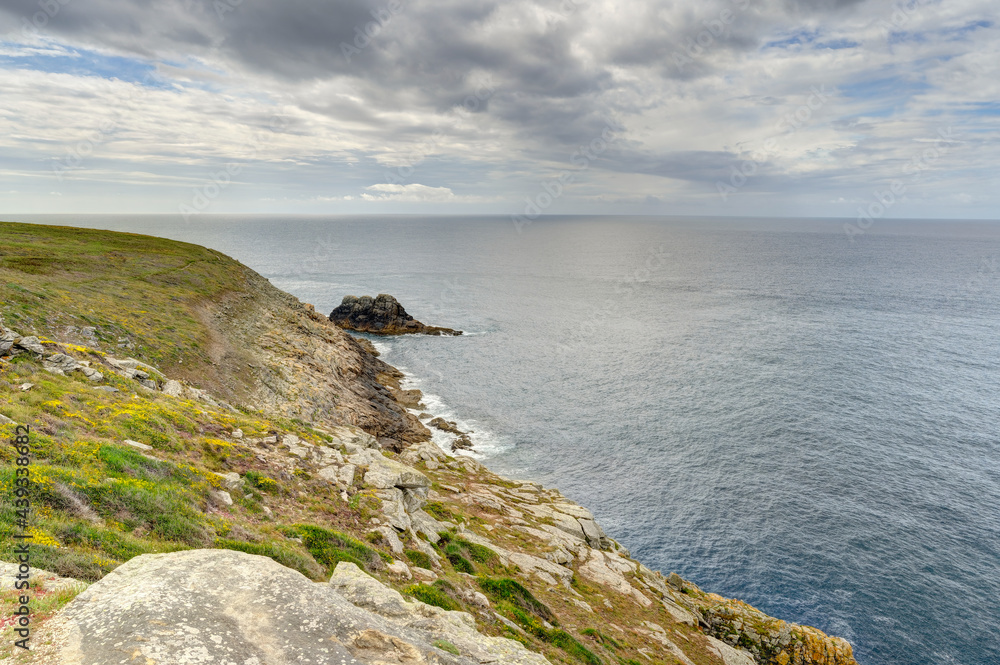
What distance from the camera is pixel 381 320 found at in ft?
344

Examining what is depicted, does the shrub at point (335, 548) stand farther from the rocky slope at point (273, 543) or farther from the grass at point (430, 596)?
the grass at point (430, 596)

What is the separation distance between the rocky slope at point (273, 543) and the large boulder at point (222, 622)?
0.13 feet

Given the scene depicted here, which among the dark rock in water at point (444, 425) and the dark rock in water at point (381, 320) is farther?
the dark rock in water at point (381, 320)

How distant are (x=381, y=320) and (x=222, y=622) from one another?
97.9 meters

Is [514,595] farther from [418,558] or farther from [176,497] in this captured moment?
[176,497]

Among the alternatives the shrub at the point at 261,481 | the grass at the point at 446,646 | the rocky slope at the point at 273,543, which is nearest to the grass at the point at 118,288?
the rocky slope at the point at 273,543

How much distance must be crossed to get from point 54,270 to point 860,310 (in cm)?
15315

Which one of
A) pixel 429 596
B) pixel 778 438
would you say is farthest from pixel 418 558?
pixel 778 438

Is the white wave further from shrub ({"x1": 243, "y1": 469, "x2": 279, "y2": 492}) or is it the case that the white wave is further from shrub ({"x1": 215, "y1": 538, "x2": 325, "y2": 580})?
shrub ({"x1": 215, "y1": 538, "x2": 325, "y2": 580})

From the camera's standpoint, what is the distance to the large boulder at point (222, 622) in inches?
339

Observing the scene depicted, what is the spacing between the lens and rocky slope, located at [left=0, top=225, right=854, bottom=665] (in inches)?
386

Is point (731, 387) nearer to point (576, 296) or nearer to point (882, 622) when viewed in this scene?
point (882, 622)

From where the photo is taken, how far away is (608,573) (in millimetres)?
30734

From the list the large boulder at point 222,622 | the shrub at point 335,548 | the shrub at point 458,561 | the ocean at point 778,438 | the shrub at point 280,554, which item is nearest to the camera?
the large boulder at point 222,622
